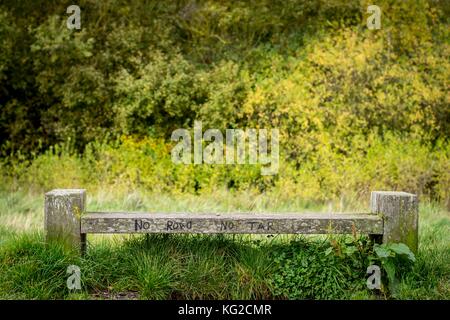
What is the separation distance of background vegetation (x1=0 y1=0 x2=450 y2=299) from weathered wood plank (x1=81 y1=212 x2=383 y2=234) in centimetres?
360

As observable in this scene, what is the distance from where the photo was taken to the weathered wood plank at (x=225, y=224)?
5.44 metres

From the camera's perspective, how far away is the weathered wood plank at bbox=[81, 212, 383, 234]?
5441 mm

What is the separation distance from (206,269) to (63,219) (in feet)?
4.61

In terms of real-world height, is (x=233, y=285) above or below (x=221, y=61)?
below

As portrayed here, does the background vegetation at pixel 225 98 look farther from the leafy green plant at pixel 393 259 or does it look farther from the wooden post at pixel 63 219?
the leafy green plant at pixel 393 259

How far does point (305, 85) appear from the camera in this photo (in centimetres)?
1215

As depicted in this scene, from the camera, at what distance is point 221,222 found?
547 centimetres

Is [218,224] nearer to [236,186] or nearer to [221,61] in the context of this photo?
[236,186]

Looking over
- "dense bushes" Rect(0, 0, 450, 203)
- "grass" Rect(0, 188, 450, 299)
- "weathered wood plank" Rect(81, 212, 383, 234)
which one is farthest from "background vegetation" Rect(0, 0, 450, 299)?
"weathered wood plank" Rect(81, 212, 383, 234)

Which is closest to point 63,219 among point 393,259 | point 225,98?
point 393,259

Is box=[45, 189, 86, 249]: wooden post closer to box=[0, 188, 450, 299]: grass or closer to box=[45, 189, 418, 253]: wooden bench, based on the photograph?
box=[45, 189, 418, 253]: wooden bench

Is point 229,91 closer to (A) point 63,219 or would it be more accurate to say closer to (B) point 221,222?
(B) point 221,222
